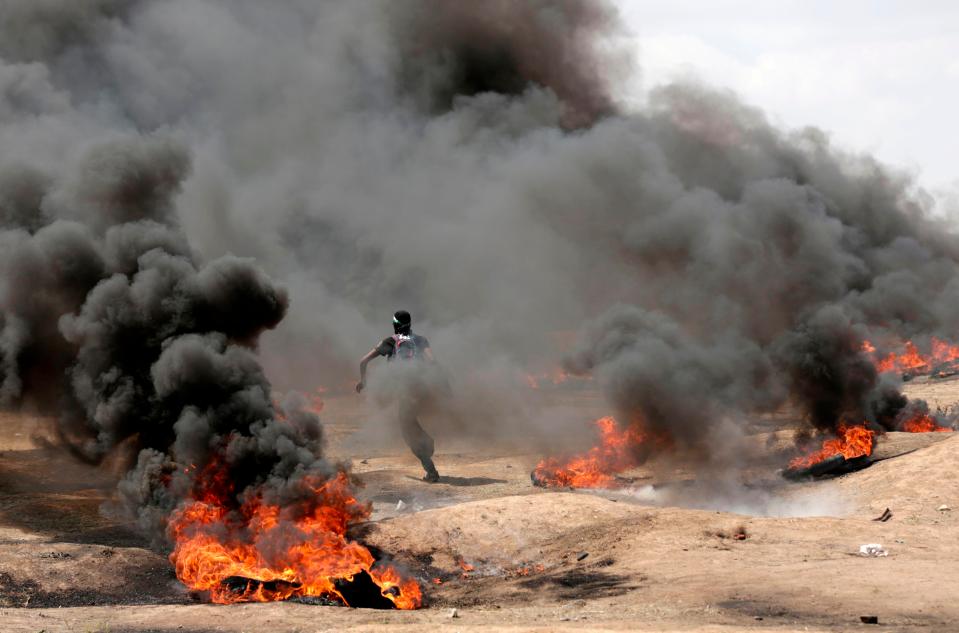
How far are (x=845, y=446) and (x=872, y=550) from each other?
25.3 ft

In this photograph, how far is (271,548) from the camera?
33.3 ft

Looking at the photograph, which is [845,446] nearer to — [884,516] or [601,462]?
[601,462]

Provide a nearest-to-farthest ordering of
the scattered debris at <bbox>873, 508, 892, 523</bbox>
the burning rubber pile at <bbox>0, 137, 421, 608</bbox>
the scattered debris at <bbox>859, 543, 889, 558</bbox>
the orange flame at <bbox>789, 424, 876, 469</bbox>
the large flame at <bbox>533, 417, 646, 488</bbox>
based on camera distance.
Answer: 1. the burning rubber pile at <bbox>0, 137, 421, 608</bbox>
2. the scattered debris at <bbox>859, 543, 889, 558</bbox>
3. the scattered debris at <bbox>873, 508, 892, 523</bbox>
4. the large flame at <bbox>533, 417, 646, 488</bbox>
5. the orange flame at <bbox>789, 424, 876, 469</bbox>

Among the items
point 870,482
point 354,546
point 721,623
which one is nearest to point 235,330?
point 354,546

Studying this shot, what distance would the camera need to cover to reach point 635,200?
109 feet

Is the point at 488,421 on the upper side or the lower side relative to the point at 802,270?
lower

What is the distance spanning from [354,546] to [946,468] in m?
9.92

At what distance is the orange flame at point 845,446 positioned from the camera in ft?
56.6

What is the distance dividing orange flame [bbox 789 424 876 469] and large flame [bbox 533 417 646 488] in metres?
3.11

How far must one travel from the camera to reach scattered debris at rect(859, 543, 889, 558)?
10648 millimetres

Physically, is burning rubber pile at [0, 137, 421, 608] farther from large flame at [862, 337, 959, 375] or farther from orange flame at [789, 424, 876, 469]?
large flame at [862, 337, 959, 375]

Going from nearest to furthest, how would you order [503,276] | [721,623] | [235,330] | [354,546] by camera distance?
[721,623] → [354,546] → [235,330] → [503,276]

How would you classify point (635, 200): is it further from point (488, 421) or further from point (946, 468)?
point (946, 468)

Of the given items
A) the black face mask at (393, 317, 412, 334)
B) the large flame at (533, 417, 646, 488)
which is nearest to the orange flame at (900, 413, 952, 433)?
the large flame at (533, 417, 646, 488)
